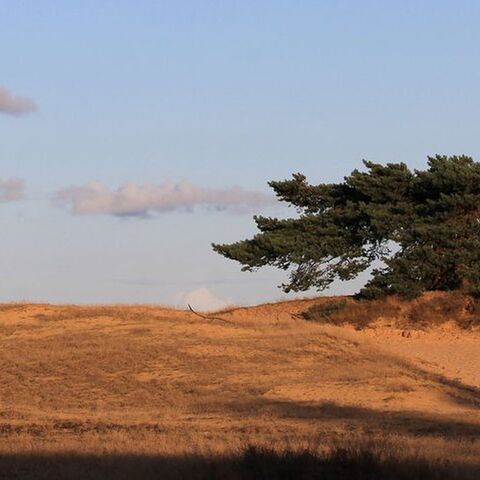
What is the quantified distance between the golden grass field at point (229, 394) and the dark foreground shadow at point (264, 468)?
0.09 feet

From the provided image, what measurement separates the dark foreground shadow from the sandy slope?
85.3 inches

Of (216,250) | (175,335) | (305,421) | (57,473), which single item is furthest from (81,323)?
(57,473)

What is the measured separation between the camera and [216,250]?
4366cm

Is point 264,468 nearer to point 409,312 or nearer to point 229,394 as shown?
point 229,394

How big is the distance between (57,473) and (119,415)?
36.0 ft

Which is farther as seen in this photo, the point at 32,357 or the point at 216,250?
the point at 216,250

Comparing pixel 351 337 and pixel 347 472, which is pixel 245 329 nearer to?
pixel 351 337

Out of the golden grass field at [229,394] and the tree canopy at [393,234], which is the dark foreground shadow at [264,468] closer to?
the golden grass field at [229,394]

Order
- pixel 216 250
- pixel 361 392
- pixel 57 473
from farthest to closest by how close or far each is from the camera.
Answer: pixel 216 250 → pixel 361 392 → pixel 57 473

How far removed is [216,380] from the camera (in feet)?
98.5

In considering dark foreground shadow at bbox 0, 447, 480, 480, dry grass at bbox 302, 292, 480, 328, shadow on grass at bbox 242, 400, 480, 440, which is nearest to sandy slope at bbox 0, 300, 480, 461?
shadow on grass at bbox 242, 400, 480, 440

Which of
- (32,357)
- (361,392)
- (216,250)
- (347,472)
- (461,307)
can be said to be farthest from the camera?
(216,250)

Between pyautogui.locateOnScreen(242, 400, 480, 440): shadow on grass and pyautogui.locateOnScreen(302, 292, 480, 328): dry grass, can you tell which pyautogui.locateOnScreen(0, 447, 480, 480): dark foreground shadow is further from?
pyautogui.locateOnScreen(302, 292, 480, 328): dry grass

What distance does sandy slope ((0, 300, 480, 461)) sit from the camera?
72.1 ft
